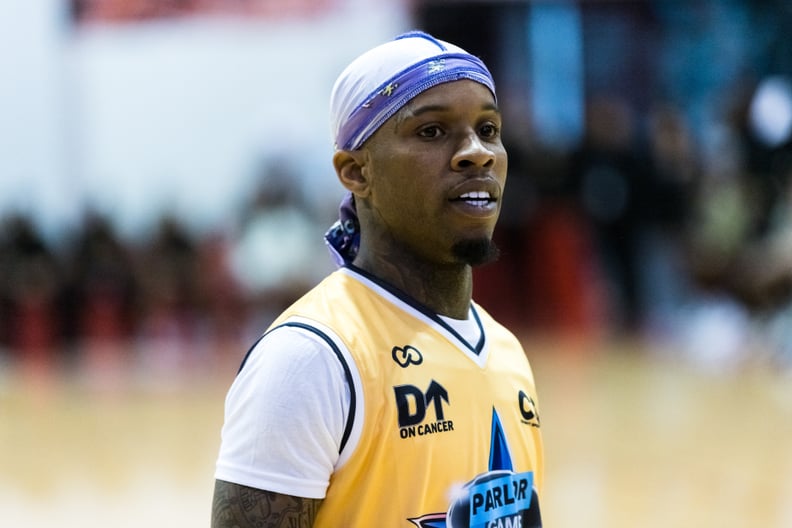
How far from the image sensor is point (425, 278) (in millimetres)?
2727

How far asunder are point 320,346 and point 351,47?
1303cm

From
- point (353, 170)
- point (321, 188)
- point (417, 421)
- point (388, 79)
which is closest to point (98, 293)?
point (321, 188)

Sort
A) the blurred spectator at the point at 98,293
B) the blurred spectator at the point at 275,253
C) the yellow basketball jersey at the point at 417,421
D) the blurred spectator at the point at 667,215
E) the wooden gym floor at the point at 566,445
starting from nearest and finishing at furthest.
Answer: the yellow basketball jersey at the point at 417,421 → the wooden gym floor at the point at 566,445 → the blurred spectator at the point at 98,293 → the blurred spectator at the point at 275,253 → the blurred spectator at the point at 667,215

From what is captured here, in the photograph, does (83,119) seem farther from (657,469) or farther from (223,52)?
(657,469)

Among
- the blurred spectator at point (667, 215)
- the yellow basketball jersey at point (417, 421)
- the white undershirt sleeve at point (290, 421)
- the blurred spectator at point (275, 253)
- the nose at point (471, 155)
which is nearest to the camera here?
the white undershirt sleeve at point (290, 421)

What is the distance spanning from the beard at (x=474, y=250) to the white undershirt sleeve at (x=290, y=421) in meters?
0.38

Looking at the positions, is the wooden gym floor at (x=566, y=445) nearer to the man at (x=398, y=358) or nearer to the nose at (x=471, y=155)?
the man at (x=398, y=358)

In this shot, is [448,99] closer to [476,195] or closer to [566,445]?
[476,195]

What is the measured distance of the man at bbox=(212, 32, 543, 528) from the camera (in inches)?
94.7

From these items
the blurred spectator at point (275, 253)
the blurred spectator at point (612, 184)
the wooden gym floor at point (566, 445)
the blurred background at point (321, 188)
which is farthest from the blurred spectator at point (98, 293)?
the blurred spectator at point (612, 184)

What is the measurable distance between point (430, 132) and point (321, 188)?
12.3 m

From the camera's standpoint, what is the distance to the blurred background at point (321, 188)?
12164mm

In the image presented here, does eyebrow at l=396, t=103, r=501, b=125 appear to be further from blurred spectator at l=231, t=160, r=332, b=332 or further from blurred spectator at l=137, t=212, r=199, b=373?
blurred spectator at l=137, t=212, r=199, b=373

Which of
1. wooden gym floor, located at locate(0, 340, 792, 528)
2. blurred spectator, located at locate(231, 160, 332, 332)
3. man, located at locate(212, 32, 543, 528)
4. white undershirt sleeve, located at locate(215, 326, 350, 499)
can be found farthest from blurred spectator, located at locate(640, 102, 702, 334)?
white undershirt sleeve, located at locate(215, 326, 350, 499)
